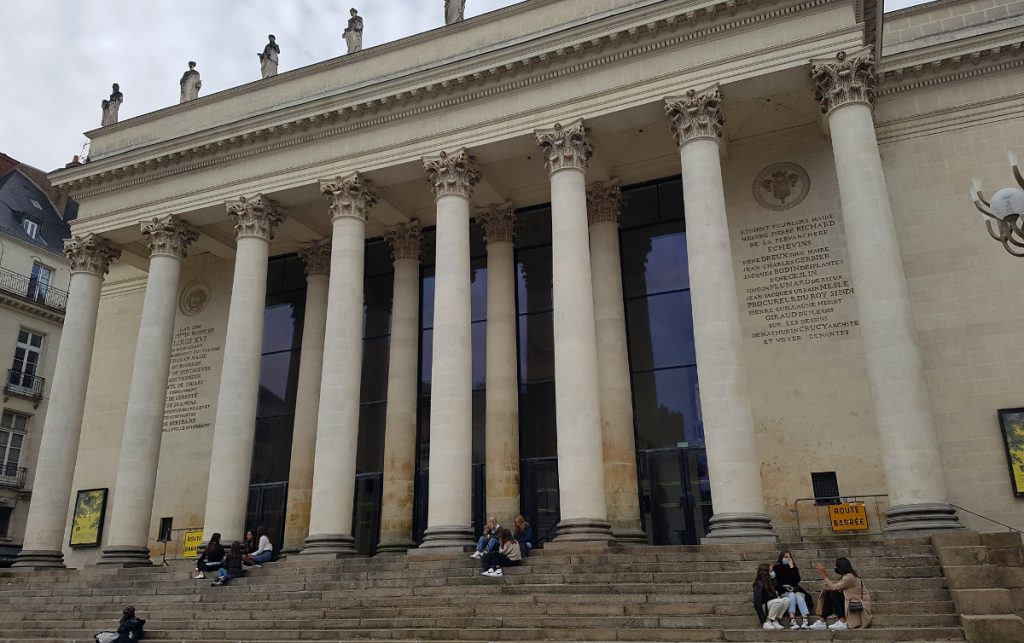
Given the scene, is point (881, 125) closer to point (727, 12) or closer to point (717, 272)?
point (727, 12)

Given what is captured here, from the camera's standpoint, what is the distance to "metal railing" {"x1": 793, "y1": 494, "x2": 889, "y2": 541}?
20078 mm

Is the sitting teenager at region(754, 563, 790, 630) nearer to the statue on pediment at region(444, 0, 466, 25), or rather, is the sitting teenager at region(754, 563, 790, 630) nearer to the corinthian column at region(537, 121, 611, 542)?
the corinthian column at region(537, 121, 611, 542)

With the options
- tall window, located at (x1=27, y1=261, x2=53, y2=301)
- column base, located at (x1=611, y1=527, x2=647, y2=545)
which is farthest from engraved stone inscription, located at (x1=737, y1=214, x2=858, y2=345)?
tall window, located at (x1=27, y1=261, x2=53, y2=301)

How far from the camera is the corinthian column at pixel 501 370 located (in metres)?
23.7

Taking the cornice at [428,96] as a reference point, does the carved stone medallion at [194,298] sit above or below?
below

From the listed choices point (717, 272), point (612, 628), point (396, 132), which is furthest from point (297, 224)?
point (612, 628)

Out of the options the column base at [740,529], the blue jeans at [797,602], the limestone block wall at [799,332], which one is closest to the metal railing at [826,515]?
the limestone block wall at [799,332]

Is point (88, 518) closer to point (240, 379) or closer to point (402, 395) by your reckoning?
point (240, 379)

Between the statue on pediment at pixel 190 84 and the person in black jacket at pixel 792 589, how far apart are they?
1040 inches

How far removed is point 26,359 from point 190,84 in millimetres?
18736

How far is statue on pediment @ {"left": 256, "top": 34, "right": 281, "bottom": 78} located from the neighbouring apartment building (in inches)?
670

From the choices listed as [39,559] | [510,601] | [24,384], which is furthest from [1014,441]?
[24,384]

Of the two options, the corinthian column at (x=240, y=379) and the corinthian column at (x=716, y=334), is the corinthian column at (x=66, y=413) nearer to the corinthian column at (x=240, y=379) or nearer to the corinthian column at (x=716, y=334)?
the corinthian column at (x=240, y=379)

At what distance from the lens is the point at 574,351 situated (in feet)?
66.0
